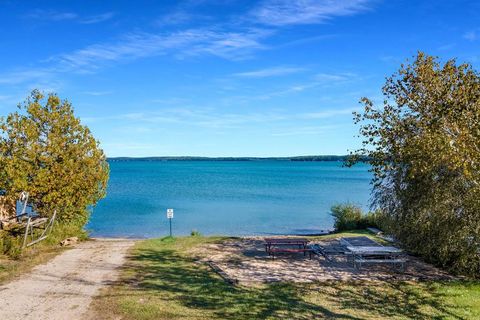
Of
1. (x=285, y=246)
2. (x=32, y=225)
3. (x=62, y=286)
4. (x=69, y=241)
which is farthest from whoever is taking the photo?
(x=69, y=241)

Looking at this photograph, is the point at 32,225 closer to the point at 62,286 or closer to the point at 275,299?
the point at 62,286

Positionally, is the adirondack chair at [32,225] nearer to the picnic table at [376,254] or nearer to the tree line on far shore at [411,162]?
the tree line on far shore at [411,162]

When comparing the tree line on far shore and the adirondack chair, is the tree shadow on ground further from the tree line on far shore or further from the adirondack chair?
the adirondack chair

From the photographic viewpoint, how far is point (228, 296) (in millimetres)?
11875

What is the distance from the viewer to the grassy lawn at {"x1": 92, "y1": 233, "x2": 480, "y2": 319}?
10.5 m

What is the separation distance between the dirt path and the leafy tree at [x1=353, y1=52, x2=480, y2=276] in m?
9.84

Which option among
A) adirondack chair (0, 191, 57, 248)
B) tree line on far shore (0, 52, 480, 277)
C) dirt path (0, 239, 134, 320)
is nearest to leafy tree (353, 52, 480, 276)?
tree line on far shore (0, 52, 480, 277)

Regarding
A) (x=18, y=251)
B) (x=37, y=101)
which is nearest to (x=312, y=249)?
(x=18, y=251)

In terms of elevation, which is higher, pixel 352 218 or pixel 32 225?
pixel 32 225

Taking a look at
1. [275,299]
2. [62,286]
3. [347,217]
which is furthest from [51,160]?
[347,217]

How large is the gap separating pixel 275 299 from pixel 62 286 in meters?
6.51

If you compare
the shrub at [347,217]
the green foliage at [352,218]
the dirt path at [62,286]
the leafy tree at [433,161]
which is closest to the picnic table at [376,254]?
the leafy tree at [433,161]

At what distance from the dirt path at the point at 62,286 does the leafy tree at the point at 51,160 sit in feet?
9.27

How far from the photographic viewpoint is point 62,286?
13.1m
